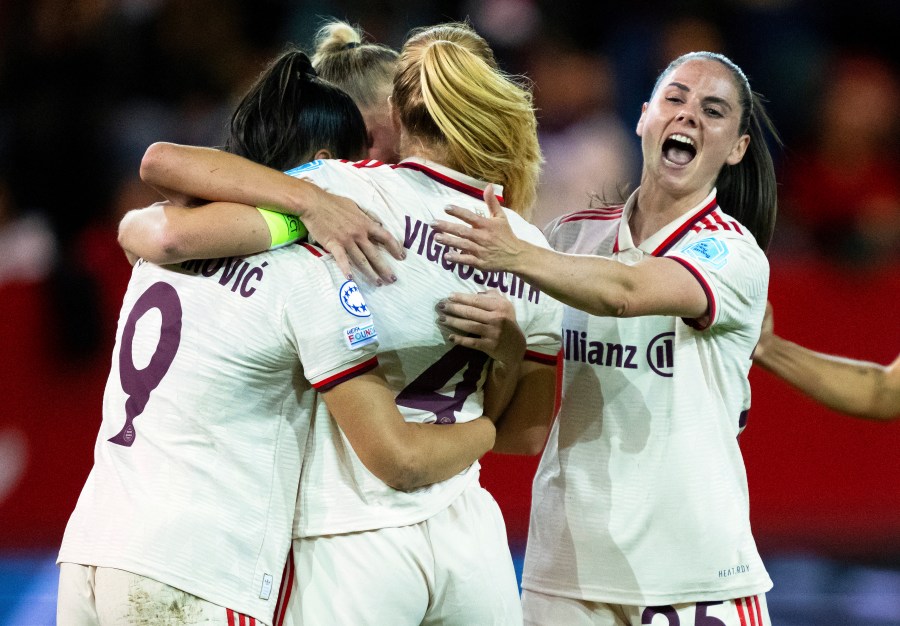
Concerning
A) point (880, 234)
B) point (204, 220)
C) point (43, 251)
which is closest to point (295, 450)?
point (204, 220)

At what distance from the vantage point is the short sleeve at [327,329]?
8.18 feet

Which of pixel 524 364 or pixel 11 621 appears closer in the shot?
pixel 524 364

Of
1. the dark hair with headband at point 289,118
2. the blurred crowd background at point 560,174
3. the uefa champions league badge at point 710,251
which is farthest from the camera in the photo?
the blurred crowd background at point 560,174

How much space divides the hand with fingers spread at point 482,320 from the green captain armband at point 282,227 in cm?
40

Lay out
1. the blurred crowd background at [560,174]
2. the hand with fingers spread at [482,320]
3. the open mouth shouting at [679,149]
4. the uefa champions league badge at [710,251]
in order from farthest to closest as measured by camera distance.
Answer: the blurred crowd background at [560,174] → the open mouth shouting at [679,149] → the uefa champions league badge at [710,251] → the hand with fingers spread at [482,320]

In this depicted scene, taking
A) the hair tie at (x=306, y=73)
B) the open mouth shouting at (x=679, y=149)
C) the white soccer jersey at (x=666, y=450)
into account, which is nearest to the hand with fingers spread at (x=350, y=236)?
the hair tie at (x=306, y=73)

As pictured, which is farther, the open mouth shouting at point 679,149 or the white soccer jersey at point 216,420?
the open mouth shouting at point 679,149

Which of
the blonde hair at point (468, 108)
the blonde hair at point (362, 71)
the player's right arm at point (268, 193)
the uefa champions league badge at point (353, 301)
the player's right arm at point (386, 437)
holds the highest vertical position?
the blonde hair at point (362, 71)

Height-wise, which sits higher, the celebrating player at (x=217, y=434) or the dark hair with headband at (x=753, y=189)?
the dark hair with headband at (x=753, y=189)

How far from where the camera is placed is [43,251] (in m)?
7.00

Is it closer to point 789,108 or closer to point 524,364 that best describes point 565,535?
point 524,364

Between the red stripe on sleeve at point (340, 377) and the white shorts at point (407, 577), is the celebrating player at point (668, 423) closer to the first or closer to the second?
the white shorts at point (407, 577)

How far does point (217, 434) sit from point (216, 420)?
0.10ft

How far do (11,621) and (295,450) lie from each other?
358 centimetres
